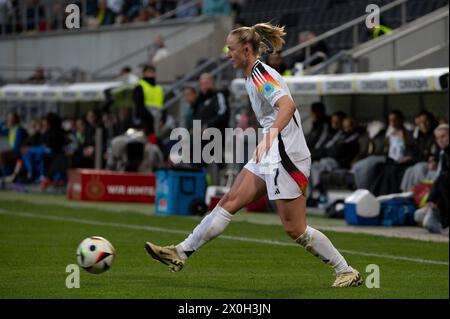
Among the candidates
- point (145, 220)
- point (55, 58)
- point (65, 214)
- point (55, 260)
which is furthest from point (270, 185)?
point (55, 58)

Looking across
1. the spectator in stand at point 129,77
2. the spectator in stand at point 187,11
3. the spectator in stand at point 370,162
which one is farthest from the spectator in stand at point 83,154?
the spectator in stand at point 370,162

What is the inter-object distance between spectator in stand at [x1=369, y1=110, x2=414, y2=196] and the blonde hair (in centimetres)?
884

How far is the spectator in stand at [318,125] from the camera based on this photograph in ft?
68.1

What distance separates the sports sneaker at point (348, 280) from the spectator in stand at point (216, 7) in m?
21.7

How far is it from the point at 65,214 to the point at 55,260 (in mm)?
7055

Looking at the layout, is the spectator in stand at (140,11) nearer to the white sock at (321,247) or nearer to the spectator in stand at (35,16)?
the spectator in stand at (35,16)

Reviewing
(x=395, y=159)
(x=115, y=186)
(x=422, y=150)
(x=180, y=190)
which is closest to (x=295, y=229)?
(x=422, y=150)

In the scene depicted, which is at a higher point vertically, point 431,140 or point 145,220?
point 431,140

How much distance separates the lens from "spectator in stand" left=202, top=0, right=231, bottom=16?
3120 cm

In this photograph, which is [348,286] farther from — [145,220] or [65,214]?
[65,214]

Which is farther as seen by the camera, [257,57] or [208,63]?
[208,63]

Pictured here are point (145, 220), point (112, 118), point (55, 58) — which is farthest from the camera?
point (55, 58)

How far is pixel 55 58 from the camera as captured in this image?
37312mm
